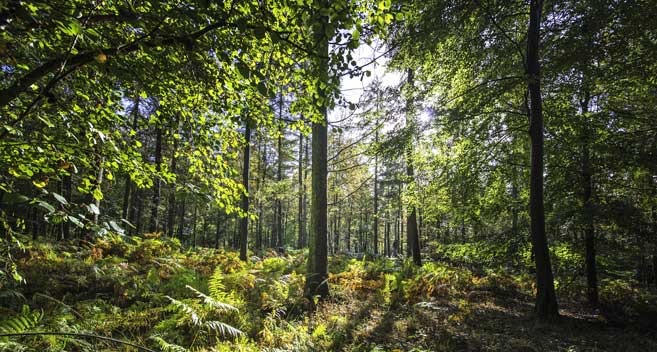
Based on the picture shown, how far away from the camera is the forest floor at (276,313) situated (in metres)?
4.07

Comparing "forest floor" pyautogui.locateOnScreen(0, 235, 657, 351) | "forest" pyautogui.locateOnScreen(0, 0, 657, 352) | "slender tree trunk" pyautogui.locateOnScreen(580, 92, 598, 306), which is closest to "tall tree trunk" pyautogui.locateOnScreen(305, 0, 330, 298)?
"forest" pyautogui.locateOnScreen(0, 0, 657, 352)

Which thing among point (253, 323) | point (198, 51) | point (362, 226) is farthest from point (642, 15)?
point (362, 226)

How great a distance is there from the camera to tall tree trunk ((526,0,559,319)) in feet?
19.0

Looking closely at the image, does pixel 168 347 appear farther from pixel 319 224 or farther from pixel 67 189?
pixel 67 189

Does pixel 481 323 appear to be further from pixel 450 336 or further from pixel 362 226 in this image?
pixel 362 226

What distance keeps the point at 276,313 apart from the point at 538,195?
6044 mm

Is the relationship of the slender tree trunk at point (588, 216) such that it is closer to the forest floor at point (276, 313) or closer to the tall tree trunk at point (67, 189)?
the forest floor at point (276, 313)

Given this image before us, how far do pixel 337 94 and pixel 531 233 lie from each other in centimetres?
618

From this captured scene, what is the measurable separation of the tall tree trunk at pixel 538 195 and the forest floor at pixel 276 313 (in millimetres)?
424

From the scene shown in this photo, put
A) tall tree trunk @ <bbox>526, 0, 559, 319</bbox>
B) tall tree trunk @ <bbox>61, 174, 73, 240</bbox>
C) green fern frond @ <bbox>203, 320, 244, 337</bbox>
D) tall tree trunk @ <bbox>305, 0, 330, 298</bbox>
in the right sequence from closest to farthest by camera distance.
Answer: tall tree trunk @ <bbox>61, 174, 73, 240</bbox>, green fern frond @ <bbox>203, 320, 244, 337</bbox>, tall tree trunk @ <bbox>526, 0, 559, 319</bbox>, tall tree trunk @ <bbox>305, 0, 330, 298</bbox>

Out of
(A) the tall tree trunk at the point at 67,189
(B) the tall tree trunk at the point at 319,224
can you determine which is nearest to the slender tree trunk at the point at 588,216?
(B) the tall tree trunk at the point at 319,224

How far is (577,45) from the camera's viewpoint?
16.0ft

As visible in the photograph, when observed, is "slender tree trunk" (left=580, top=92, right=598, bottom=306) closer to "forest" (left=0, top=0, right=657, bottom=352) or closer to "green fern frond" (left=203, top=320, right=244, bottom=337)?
"forest" (left=0, top=0, right=657, bottom=352)

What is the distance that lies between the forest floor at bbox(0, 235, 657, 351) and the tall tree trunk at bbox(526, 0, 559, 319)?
424mm
